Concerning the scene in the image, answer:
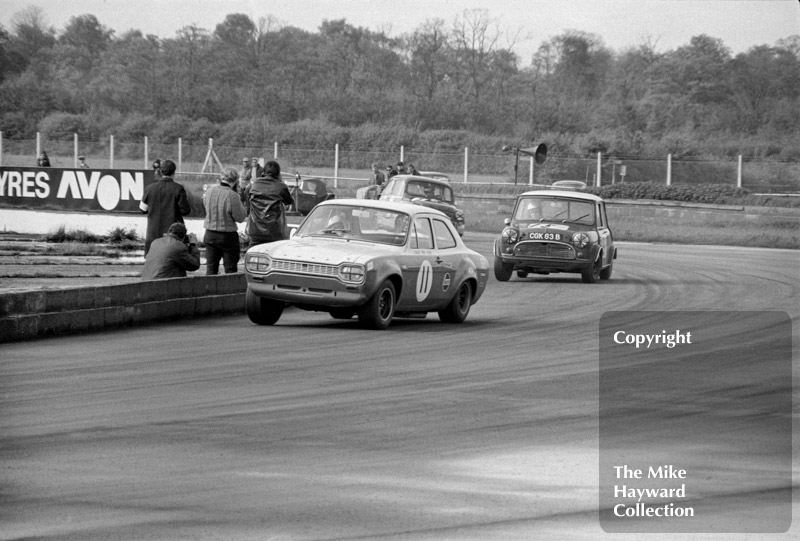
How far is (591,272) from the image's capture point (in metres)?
20.6

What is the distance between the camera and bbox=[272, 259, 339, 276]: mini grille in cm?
1236

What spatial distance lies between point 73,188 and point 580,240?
43.5ft

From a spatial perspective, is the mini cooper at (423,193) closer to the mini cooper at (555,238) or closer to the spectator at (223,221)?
the mini cooper at (555,238)

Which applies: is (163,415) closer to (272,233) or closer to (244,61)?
(272,233)

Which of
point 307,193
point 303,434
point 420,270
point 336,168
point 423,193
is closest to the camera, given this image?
point 303,434

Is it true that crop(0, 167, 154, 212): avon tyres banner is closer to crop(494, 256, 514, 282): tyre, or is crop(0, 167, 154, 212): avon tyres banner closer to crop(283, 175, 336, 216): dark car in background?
crop(494, 256, 514, 282): tyre

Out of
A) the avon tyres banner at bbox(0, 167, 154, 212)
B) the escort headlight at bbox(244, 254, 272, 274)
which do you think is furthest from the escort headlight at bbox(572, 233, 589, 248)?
the avon tyres banner at bbox(0, 167, 154, 212)

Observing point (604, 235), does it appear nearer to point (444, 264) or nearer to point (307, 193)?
point (444, 264)

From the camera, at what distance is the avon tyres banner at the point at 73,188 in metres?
27.1

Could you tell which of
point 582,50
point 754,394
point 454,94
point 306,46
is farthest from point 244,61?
point 754,394

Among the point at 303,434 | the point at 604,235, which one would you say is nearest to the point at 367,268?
the point at 303,434

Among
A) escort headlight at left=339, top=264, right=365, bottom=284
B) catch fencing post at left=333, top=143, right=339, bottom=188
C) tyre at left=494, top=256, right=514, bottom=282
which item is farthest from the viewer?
catch fencing post at left=333, top=143, right=339, bottom=188

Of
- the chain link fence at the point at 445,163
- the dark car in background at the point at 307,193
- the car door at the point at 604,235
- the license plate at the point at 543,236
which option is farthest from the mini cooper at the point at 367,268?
the chain link fence at the point at 445,163

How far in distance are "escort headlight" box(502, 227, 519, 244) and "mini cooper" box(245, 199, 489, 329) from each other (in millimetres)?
5646
